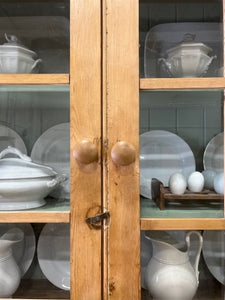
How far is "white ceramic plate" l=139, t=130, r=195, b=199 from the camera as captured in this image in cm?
52

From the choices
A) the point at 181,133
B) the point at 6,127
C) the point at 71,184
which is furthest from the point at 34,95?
the point at 181,133

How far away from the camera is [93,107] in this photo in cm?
50

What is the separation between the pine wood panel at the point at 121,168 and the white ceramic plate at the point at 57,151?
83 mm

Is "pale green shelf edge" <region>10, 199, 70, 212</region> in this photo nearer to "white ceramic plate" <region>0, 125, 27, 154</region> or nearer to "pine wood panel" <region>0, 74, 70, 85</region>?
"white ceramic plate" <region>0, 125, 27, 154</region>

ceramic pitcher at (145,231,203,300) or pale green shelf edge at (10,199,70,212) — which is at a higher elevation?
pale green shelf edge at (10,199,70,212)

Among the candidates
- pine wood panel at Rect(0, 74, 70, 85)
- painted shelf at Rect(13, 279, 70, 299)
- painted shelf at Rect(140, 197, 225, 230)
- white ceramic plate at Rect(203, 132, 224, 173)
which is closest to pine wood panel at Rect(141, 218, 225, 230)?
painted shelf at Rect(140, 197, 225, 230)

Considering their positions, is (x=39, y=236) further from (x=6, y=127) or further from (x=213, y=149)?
(x=213, y=149)

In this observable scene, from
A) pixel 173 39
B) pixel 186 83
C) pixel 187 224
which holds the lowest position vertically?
pixel 187 224

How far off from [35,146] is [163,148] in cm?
27

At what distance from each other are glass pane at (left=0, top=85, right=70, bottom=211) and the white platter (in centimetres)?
→ 18

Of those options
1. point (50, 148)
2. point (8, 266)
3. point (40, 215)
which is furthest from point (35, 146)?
point (8, 266)

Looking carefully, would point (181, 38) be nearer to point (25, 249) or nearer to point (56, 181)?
point (56, 181)

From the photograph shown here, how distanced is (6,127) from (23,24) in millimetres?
228

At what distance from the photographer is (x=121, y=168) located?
1.64ft
